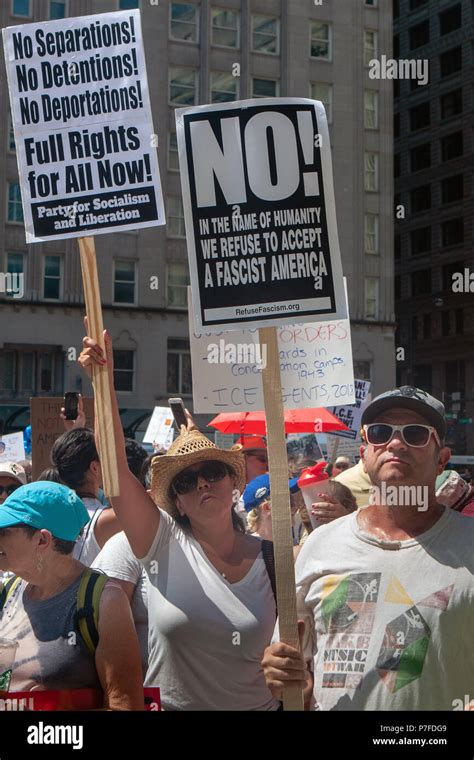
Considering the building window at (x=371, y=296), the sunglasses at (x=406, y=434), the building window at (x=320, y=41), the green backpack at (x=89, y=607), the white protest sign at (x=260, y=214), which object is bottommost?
the green backpack at (x=89, y=607)

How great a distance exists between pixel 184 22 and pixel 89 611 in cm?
4248

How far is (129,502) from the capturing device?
3.93m

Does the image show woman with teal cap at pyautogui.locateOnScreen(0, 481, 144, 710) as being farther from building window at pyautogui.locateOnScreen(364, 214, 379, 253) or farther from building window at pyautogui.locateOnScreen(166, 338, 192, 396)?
building window at pyautogui.locateOnScreen(364, 214, 379, 253)

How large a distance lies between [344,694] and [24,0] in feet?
139

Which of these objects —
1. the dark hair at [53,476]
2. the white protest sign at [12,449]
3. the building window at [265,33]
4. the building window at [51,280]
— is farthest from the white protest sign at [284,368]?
the building window at [265,33]

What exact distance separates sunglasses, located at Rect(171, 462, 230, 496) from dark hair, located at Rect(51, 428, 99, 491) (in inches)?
48.1

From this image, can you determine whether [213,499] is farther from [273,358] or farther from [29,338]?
[29,338]

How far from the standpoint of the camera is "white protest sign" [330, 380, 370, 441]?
12.8 metres

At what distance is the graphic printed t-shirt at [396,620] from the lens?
3240 mm

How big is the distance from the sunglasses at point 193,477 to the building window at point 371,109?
4237cm

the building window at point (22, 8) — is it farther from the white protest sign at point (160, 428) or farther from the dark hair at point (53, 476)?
the dark hair at point (53, 476)

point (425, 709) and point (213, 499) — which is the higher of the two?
point (213, 499)
